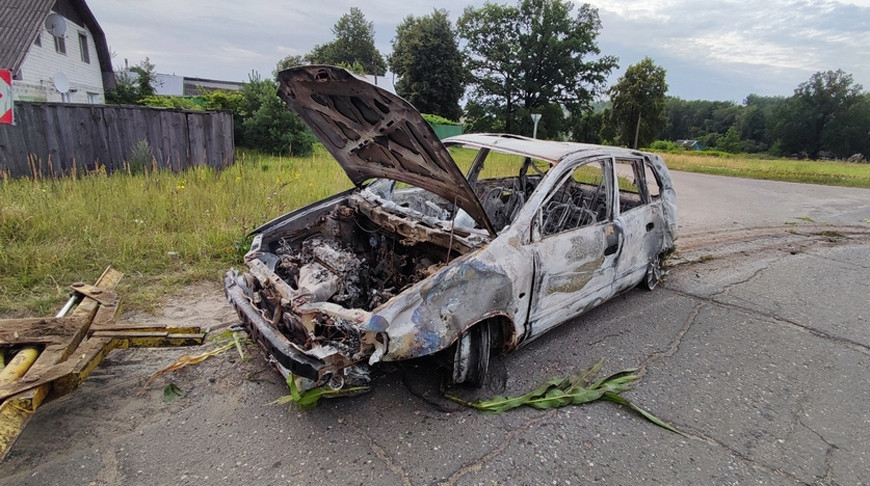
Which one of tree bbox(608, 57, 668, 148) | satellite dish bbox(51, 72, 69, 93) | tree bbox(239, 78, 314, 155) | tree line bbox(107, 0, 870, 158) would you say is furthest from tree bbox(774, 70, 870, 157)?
satellite dish bbox(51, 72, 69, 93)

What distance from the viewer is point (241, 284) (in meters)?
3.26

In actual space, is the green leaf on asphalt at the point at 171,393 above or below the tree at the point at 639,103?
below

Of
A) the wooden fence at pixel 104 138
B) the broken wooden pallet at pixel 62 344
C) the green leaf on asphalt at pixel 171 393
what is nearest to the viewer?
the broken wooden pallet at pixel 62 344

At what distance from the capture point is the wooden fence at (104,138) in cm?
777

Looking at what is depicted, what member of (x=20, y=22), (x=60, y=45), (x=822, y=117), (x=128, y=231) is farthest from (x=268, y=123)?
(x=822, y=117)

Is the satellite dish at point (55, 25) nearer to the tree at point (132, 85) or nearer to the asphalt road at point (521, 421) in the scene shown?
the tree at point (132, 85)

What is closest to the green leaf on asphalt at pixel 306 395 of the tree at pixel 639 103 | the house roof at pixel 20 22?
the house roof at pixel 20 22

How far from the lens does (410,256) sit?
359 centimetres

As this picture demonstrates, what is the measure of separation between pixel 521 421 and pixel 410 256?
149 centimetres

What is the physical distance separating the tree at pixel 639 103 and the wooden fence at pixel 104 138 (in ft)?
128

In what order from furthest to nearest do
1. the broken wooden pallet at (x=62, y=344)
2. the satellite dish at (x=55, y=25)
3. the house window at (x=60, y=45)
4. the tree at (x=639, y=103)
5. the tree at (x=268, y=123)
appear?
the tree at (x=639, y=103) → the house window at (x=60, y=45) → the satellite dish at (x=55, y=25) → the tree at (x=268, y=123) → the broken wooden pallet at (x=62, y=344)

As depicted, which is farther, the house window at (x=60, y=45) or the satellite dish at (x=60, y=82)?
the house window at (x=60, y=45)

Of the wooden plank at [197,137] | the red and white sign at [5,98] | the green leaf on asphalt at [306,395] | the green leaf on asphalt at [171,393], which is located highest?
the red and white sign at [5,98]

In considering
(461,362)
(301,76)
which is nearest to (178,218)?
(301,76)
